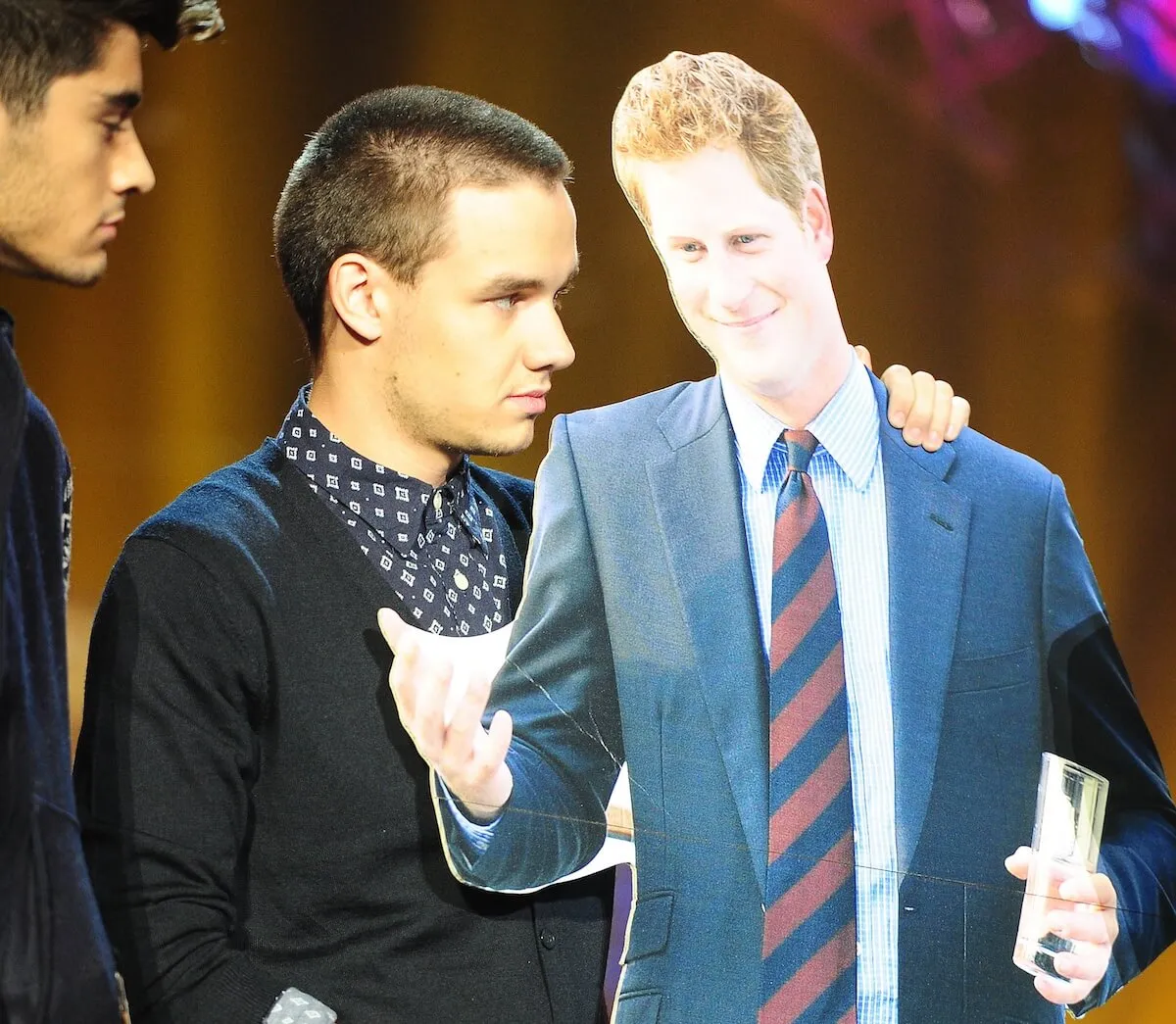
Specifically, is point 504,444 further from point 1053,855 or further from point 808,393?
point 1053,855

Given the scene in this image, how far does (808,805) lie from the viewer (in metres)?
1.82

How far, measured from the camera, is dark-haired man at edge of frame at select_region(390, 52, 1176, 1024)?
1.81 metres

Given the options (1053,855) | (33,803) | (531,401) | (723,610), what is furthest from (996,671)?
(33,803)

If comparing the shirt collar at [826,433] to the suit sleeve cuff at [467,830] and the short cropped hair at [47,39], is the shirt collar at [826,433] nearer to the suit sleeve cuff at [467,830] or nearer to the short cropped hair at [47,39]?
the suit sleeve cuff at [467,830]

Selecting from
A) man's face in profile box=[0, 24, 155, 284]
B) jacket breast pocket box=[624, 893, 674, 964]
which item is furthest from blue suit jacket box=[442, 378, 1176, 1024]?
man's face in profile box=[0, 24, 155, 284]

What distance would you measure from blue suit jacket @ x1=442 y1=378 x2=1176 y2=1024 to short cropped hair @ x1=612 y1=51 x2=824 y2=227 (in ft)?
0.89

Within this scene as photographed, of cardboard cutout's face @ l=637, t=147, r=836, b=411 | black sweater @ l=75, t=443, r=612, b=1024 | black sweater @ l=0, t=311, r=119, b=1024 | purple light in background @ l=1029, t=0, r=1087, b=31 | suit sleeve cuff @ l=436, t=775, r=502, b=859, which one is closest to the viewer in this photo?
black sweater @ l=0, t=311, r=119, b=1024

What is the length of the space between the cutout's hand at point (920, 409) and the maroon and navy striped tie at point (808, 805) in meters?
0.19

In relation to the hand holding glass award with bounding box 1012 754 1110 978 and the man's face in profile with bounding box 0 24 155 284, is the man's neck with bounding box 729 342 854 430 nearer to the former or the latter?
the hand holding glass award with bounding box 1012 754 1110 978

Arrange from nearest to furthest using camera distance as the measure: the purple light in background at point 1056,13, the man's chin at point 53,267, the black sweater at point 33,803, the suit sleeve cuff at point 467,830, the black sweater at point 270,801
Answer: the black sweater at point 33,803 → the man's chin at point 53,267 → the black sweater at point 270,801 → the suit sleeve cuff at point 467,830 → the purple light in background at point 1056,13

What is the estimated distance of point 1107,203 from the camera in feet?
6.46

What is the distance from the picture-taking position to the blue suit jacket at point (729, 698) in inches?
71.4

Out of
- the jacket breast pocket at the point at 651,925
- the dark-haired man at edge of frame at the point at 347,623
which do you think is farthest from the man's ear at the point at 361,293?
the jacket breast pocket at the point at 651,925

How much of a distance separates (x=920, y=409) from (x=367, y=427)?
0.70m
